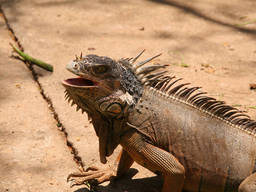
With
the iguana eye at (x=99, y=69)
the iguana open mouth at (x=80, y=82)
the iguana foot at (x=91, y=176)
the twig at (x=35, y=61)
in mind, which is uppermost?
the iguana eye at (x=99, y=69)

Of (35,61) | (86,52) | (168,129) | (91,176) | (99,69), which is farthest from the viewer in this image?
(86,52)

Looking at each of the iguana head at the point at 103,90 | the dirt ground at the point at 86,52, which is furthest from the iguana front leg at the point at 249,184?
the iguana head at the point at 103,90

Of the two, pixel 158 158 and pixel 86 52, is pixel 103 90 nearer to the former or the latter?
pixel 158 158

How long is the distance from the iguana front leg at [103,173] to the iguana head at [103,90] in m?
0.51

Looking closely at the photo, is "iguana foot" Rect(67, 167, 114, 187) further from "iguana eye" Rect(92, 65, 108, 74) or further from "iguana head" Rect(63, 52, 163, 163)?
"iguana eye" Rect(92, 65, 108, 74)

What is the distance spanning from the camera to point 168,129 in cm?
307

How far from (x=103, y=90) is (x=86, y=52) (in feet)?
9.70

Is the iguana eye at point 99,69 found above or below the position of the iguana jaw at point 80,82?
above

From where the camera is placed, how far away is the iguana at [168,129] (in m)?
2.97

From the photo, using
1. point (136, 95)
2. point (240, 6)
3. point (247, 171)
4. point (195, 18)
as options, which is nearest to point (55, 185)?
point (136, 95)

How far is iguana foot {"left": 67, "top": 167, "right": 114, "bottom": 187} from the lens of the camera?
352cm

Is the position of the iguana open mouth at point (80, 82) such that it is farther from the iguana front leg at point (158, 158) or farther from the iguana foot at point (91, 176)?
the iguana foot at point (91, 176)

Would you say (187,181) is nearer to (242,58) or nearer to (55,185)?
(55,185)

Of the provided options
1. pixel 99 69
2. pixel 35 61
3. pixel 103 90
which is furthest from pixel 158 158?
pixel 35 61
